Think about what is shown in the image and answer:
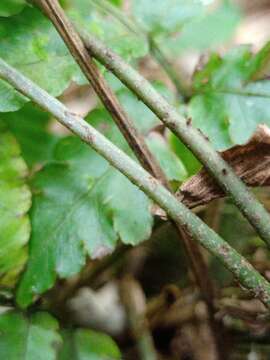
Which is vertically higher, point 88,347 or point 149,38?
point 149,38

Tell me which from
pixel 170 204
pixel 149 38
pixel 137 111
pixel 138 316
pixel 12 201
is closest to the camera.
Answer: pixel 170 204

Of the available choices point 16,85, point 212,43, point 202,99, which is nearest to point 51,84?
point 16,85

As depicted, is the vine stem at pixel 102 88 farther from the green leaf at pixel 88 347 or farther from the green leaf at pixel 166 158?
the green leaf at pixel 88 347

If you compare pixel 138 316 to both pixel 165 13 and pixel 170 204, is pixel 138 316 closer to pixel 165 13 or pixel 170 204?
pixel 170 204

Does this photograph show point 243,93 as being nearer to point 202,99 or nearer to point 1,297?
point 202,99

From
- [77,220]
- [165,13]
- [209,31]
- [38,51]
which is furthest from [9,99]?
[209,31]

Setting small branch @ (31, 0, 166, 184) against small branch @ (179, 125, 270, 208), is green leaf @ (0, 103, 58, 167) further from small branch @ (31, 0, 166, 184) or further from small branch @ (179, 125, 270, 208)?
small branch @ (179, 125, 270, 208)
